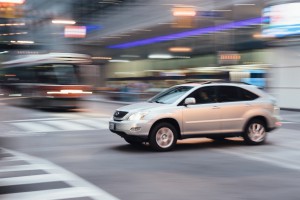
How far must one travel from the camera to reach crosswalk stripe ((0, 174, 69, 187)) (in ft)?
25.2

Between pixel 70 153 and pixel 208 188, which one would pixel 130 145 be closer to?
pixel 70 153

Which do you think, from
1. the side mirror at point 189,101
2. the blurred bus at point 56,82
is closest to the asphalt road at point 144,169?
the side mirror at point 189,101

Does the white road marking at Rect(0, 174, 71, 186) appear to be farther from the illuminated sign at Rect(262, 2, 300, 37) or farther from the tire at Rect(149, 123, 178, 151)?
the illuminated sign at Rect(262, 2, 300, 37)

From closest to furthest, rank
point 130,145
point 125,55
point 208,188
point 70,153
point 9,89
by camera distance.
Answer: point 208,188 → point 70,153 → point 130,145 → point 9,89 → point 125,55

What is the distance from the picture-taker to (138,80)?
44.7 metres

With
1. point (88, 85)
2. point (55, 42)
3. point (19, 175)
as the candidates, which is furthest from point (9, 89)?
point (55, 42)

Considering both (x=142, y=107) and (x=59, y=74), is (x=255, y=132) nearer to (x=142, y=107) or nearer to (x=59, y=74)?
(x=142, y=107)

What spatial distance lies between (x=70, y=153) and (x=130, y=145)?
1858 millimetres

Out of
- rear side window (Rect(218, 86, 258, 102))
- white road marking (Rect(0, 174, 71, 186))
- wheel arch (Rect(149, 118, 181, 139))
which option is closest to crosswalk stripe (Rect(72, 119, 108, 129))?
wheel arch (Rect(149, 118, 181, 139))

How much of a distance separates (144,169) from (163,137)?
2331 mm

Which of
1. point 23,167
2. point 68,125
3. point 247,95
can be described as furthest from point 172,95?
point 68,125

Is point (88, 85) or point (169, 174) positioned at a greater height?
point (88, 85)

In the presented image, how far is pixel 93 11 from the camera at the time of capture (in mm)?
54938

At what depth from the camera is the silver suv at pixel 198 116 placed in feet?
36.1
